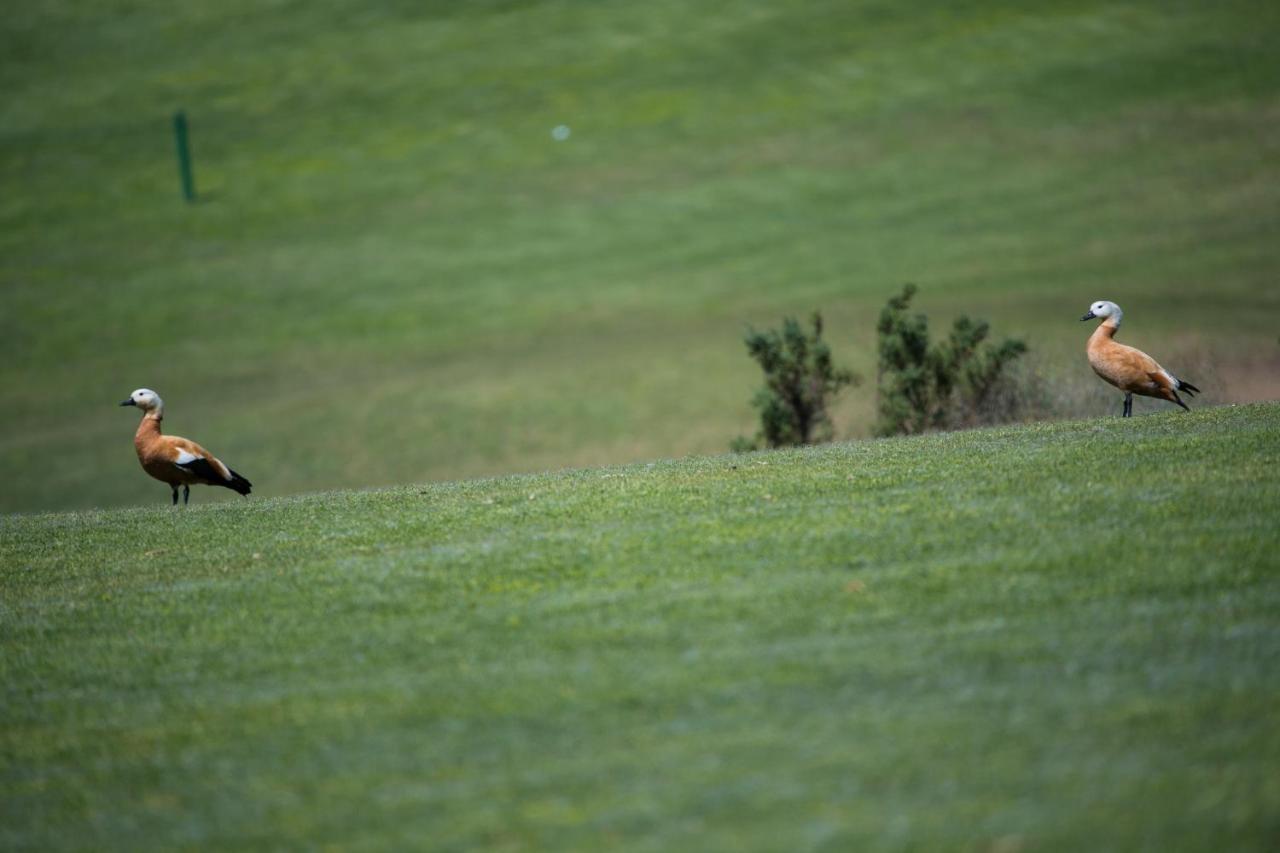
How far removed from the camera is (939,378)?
28969 millimetres

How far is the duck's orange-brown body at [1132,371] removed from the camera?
1627cm

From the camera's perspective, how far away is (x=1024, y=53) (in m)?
69.6

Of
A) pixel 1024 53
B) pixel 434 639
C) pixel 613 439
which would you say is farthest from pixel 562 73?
pixel 434 639

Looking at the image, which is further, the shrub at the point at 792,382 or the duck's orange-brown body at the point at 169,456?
the shrub at the point at 792,382

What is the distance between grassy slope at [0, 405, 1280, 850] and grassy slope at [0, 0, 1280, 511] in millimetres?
23488

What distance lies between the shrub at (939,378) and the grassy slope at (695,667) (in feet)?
47.1

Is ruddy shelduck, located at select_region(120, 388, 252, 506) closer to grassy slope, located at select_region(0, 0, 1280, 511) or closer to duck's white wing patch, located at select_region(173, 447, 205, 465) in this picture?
duck's white wing patch, located at select_region(173, 447, 205, 465)

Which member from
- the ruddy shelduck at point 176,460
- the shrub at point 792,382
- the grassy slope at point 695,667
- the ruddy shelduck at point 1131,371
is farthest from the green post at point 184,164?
the ruddy shelduck at point 1131,371

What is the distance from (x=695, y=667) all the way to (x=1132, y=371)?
9.51m

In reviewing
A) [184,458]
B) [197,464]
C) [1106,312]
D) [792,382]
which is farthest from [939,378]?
[184,458]

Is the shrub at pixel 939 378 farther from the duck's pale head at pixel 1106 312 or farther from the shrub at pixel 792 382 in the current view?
the duck's pale head at pixel 1106 312

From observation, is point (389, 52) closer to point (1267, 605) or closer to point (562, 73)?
point (562, 73)

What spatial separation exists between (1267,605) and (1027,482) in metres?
3.61

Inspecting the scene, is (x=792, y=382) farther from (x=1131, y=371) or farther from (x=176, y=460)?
(x=176, y=460)
